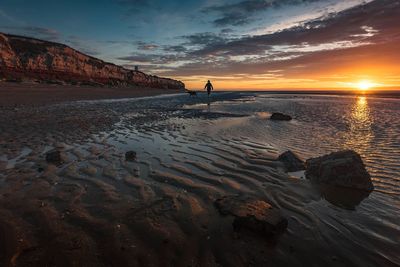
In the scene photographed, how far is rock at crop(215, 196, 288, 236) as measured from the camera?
3689mm

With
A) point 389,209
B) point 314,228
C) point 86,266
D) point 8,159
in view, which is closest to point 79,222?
point 86,266

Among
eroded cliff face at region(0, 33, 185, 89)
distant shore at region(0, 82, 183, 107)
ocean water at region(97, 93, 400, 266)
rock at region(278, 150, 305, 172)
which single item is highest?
eroded cliff face at region(0, 33, 185, 89)

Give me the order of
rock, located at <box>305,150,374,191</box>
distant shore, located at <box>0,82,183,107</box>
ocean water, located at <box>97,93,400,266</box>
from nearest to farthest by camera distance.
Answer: ocean water, located at <box>97,93,400,266</box> → rock, located at <box>305,150,374,191</box> → distant shore, located at <box>0,82,183,107</box>

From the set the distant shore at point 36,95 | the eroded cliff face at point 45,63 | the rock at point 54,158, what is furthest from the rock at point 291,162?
the eroded cliff face at point 45,63

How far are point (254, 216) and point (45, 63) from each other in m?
54.2

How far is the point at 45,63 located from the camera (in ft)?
158

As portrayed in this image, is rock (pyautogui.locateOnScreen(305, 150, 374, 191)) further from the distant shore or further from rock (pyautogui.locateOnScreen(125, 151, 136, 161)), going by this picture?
the distant shore

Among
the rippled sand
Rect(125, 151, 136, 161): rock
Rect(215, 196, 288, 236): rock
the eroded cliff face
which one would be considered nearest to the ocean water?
the rippled sand

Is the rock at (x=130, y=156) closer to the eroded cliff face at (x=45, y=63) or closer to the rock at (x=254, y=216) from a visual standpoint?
the rock at (x=254, y=216)

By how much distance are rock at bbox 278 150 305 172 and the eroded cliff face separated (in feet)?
131

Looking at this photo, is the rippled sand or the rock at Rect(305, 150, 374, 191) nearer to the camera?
the rippled sand

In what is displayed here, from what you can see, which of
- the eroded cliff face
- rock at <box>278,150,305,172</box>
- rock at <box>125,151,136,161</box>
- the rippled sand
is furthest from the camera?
the eroded cliff face

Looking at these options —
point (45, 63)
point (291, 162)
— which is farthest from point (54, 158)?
point (45, 63)

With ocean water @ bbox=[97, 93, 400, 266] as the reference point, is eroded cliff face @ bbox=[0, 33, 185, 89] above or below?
above
